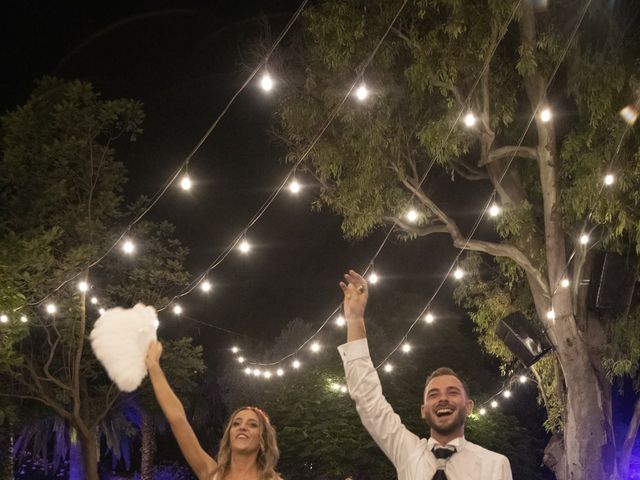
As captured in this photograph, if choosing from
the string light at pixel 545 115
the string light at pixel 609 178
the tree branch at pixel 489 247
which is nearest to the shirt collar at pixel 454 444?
the string light at pixel 609 178

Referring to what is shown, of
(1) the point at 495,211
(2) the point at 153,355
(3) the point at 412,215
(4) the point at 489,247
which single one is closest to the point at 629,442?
(4) the point at 489,247

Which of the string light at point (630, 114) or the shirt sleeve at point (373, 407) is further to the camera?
the string light at point (630, 114)

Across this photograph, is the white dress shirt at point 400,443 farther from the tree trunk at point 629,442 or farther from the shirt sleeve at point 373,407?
the tree trunk at point 629,442

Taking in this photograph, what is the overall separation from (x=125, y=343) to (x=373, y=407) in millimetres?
1338

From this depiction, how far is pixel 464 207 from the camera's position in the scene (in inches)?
603

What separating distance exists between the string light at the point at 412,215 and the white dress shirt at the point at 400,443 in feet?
28.0

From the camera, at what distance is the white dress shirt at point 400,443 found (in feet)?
7.61

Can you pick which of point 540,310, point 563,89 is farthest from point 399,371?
point 563,89

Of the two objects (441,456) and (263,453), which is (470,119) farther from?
(441,456)

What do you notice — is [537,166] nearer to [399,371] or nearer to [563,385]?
[563,385]

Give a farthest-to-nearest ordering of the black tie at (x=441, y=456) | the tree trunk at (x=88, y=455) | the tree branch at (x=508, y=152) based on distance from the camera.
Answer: the tree trunk at (x=88, y=455)
the tree branch at (x=508, y=152)
the black tie at (x=441, y=456)

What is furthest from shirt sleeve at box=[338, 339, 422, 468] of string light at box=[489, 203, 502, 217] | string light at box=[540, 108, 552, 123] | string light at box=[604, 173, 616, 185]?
string light at box=[489, 203, 502, 217]

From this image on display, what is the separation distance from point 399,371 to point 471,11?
47.6ft

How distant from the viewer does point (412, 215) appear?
1094 cm
